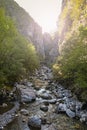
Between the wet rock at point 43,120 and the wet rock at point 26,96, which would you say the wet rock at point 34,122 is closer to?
the wet rock at point 43,120

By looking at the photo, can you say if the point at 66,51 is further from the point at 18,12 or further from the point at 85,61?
the point at 18,12

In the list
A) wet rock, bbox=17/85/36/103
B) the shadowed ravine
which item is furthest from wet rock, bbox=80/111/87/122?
wet rock, bbox=17/85/36/103

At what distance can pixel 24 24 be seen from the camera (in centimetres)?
12644

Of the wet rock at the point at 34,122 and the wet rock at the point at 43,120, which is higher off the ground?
the wet rock at the point at 34,122

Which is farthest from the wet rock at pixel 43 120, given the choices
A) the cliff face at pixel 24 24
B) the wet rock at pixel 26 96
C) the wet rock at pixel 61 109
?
the cliff face at pixel 24 24

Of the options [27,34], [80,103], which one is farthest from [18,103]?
[27,34]

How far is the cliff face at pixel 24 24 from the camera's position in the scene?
12064 centimetres

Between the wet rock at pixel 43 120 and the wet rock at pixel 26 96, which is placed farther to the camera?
the wet rock at pixel 26 96

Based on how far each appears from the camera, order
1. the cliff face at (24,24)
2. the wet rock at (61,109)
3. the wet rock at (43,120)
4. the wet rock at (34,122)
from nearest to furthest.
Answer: the wet rock at (34,122)
the wet rock at (43,120)
the wet rock at (61,109)
the cliff face at (24,24)

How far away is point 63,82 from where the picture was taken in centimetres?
3841

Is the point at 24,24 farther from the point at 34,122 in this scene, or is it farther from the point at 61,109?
the point at 34,122

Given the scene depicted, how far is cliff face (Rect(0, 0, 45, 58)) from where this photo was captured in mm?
120637

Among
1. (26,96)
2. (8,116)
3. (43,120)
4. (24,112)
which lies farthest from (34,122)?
(26,96)

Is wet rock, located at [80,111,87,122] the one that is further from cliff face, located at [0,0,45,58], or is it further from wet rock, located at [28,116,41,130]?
cliff face, located at [0,0,45,58]
